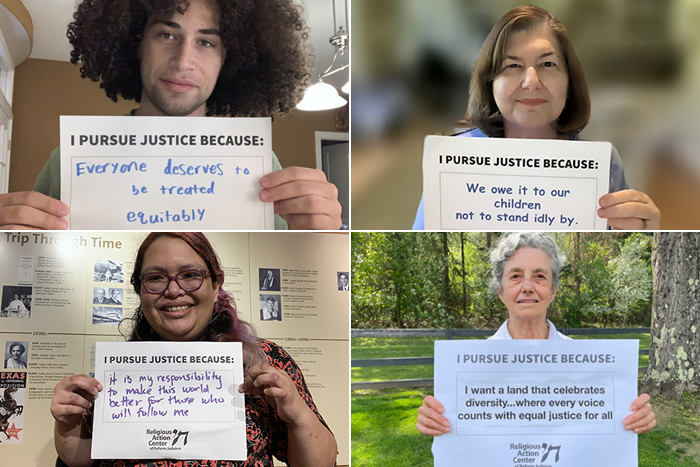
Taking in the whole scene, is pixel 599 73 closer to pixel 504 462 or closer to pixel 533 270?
pixel 533 270

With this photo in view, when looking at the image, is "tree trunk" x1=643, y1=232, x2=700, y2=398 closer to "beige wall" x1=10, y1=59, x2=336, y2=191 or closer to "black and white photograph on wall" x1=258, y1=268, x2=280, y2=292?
"black and white photograph on wall" x1=258, y1=268, x2=280, y2=292

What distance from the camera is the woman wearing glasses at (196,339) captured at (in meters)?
1.30

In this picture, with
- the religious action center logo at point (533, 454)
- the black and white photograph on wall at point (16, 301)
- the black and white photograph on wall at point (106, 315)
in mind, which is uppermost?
the black and white photograph on wall at point (16, 301)

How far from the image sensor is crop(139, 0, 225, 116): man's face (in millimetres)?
1277

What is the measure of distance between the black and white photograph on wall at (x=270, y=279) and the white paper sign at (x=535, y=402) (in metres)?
0.40

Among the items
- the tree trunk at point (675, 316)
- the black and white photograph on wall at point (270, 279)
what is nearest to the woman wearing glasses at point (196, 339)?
the black and white photograph on wall at point (270, 279)

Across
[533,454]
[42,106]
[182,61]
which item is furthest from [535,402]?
[42,106]

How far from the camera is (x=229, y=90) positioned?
1.32 metres

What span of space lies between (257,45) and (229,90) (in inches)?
4.8

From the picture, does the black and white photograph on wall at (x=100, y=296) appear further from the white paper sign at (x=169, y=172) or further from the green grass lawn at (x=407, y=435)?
the green grass lawn at (x=407, y=435)

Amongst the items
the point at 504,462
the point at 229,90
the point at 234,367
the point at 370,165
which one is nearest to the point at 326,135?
the point at 370,165

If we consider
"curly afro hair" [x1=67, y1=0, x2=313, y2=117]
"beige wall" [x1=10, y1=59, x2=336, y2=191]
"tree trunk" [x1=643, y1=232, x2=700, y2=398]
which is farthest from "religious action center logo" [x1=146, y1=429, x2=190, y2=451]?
"tree trunk" [x1=643, y1=232, x2=700, y2=398]

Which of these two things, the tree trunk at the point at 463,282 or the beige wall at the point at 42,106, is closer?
the beige wall at the point at 42,106

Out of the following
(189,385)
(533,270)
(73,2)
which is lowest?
(189,385)
